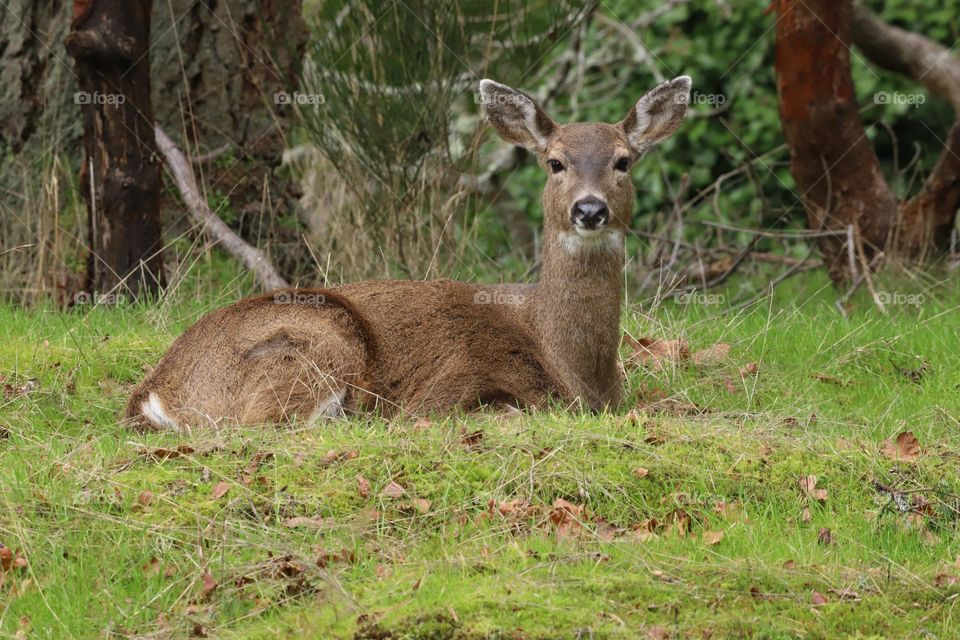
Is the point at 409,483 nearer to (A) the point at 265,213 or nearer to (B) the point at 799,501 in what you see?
(B) the point at 799,501

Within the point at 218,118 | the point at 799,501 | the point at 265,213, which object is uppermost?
the point at 218,118

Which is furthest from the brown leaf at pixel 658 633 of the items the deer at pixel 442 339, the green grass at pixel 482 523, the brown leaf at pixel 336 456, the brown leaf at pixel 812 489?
the deer at pixel 442 339

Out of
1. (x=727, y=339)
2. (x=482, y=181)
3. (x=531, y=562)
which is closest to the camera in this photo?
(x=531, y=562)

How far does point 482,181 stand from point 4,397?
752 cm

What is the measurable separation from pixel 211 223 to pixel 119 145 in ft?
2.99

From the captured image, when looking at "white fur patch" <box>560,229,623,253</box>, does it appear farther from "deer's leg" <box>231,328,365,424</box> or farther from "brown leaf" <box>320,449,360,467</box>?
"brown leaf" <box>320,449,360,467</box>

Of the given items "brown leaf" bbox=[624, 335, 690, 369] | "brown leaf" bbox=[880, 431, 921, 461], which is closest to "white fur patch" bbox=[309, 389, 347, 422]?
"brown leaf" bbox=[624, 335, 690, 369]

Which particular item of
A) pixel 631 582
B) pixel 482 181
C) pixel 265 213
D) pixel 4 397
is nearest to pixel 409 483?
pixel 631 582

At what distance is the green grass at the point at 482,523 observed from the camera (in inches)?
174

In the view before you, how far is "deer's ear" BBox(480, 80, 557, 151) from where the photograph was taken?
7262 mm

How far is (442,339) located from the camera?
6895mm

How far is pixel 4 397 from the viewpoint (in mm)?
6746

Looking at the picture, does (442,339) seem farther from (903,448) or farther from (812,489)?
(903,448)

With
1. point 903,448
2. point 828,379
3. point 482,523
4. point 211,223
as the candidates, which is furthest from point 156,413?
point 828,379
